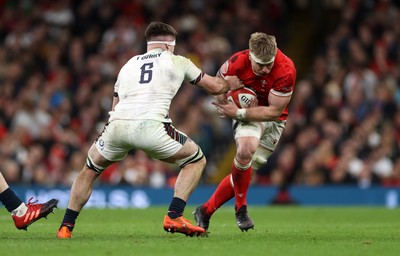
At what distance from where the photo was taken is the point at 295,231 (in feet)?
40.3

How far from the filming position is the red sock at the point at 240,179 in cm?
1171

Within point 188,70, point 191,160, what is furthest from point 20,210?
point 188,70

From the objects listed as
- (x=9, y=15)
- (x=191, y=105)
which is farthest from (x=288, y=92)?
(x=9, y=15)

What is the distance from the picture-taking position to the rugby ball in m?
11.8

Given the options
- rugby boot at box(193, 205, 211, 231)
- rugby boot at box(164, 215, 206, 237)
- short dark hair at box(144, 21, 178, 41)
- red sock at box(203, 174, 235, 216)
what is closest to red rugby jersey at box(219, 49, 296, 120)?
red sock at box(203, 174, 235, 216)

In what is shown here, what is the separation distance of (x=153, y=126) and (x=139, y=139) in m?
0.19

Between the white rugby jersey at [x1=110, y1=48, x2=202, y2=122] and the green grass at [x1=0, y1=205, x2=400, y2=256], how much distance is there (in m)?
1.30

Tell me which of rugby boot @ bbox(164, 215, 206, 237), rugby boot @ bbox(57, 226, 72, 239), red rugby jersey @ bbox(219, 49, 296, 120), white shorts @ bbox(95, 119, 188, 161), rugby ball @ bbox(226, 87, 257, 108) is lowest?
rugby boot @ bbox(57, 226, 72, 239)

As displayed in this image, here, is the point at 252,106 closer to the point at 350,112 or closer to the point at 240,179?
the point at 240,179

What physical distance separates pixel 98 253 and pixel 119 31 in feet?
52.0

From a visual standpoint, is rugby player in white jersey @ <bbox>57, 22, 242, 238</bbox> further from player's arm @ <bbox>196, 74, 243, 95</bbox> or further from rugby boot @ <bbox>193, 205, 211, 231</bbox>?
rugby boot @ <bbox>193, 205, 211, 231</bbox>

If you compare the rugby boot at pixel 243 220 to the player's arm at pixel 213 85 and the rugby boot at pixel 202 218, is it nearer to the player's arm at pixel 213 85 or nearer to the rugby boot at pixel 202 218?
the rugby boot at pixel 202 218

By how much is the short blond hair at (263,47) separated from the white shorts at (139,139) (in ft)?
4.39

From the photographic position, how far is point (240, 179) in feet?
38.7
